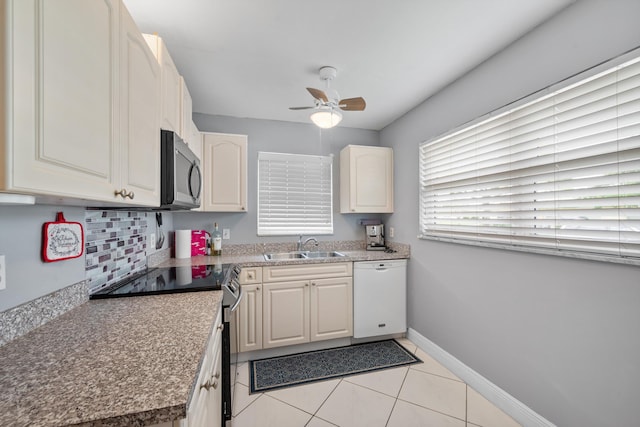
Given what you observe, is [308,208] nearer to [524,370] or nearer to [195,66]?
[195,66]

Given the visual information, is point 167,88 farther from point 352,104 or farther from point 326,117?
point 352,104

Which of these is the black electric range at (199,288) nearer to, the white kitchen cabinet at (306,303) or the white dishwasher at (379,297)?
the white kitchen cabinet at (306,303)

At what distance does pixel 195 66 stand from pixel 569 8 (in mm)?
2313

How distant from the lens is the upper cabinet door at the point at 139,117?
1015 mm

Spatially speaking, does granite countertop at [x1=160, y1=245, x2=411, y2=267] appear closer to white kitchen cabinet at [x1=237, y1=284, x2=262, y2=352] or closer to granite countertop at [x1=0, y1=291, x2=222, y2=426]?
white kitchen cabinet at [x1=237, y1=284, x2=262, y2=352]

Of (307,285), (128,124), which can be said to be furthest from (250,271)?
(128,124)

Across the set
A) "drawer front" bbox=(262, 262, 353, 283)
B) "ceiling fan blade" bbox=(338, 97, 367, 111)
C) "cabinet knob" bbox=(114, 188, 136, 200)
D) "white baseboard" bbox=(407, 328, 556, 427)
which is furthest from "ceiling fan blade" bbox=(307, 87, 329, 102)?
"white baseboard" bbox=(407, 328, 556, 427)

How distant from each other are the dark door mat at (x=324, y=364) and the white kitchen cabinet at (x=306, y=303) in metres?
0.14

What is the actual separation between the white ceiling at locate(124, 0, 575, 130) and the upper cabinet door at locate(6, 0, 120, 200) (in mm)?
711

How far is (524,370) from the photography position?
1.65m

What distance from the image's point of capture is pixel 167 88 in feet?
5.00

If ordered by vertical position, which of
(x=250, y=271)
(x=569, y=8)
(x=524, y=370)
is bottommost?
(x=524, y=370)

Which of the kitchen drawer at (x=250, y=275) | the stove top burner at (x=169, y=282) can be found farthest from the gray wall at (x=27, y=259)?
the kitchen drawer at (x=250, y=275)

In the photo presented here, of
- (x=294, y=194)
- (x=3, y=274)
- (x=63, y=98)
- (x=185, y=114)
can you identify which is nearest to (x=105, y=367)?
(x=3, y=274)
